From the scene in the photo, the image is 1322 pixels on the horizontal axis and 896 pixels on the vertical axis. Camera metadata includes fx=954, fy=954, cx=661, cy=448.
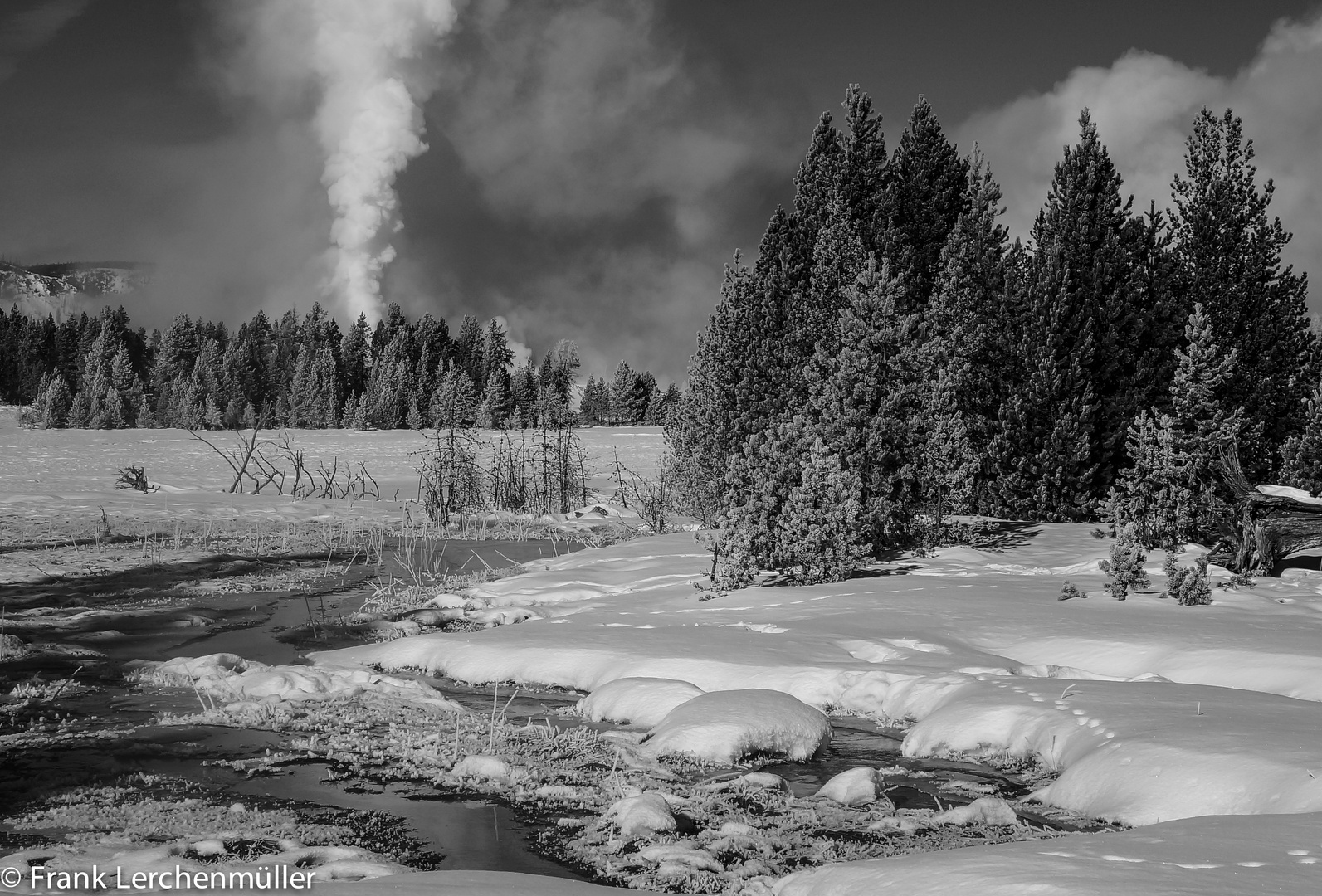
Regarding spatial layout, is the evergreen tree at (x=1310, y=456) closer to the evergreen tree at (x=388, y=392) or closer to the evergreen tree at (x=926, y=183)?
the evergreen tree at (x=926, y=183)

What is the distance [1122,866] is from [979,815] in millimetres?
1781

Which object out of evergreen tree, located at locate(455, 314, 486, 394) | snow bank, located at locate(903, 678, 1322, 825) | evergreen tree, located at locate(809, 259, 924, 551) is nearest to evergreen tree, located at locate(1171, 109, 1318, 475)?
evergreen tree, located at locate(809, 259, 924, 551)

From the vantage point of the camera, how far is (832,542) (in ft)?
42.0

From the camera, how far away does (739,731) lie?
20.1 ft

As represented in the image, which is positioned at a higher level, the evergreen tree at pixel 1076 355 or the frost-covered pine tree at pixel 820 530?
the evergreen tree at pixel 1076 355

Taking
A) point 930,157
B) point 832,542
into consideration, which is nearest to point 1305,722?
point 832,542

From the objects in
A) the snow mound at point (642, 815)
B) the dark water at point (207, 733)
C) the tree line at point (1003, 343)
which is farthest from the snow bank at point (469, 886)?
the tree line at point (1003, 343)

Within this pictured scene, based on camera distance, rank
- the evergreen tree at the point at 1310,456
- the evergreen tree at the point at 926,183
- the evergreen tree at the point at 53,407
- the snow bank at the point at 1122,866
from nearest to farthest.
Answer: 1. the snow bank at the point at 1122,866
2. the evergreen tree at the point at 1310,456
3. the evergreen tree at the point at 926,183
4. the evergreen tree at the point at 53,407

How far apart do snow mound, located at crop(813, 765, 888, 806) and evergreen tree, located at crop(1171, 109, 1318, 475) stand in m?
21.2

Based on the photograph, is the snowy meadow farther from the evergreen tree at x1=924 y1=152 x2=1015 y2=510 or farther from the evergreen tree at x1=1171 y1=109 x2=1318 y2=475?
the evergreen tree at x1=1171 y1=109 x2=1318 y2=475

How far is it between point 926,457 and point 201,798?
13053 mm

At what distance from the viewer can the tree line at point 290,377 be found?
70.2 meters

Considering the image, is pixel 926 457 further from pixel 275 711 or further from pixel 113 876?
pixel 113 876

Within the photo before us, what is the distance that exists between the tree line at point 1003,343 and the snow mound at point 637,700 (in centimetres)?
714
